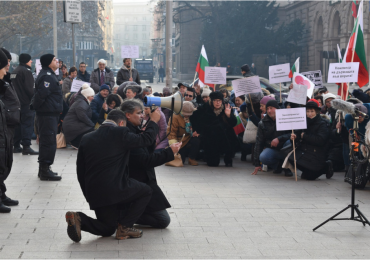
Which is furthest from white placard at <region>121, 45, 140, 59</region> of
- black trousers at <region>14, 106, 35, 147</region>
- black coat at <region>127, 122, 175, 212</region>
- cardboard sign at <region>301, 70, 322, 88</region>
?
black coat at <region>127, 122, 175, 212</region>

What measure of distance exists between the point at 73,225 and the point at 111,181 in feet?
1.78

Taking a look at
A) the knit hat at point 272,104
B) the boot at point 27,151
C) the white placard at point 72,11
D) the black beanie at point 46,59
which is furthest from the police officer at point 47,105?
the white placard at point 72,11

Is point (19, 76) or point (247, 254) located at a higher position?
point (19, 76)

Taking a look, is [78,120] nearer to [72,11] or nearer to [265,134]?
[265,134]

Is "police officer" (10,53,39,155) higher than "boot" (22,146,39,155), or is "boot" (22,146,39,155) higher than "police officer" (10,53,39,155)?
"police officer" (10,53,39,155)

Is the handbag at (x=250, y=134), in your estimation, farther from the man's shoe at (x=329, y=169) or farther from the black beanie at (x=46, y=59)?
the black beanie at (x=46, y=59)

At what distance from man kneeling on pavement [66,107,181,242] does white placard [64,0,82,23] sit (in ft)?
41.1

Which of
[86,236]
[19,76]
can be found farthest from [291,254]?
[19,76]

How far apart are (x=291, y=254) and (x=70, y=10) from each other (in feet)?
46.0

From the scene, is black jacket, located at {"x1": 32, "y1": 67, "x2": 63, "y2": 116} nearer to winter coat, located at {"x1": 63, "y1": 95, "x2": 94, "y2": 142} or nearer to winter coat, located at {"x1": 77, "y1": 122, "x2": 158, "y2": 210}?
winter coat, located at {"x1": 63, "y1": 95, "x2": 94, "y2": 142}

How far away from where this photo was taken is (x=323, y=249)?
5.11 m

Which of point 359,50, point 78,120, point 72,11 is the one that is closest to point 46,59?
point 78,120

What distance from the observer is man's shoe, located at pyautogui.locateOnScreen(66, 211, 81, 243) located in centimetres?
512

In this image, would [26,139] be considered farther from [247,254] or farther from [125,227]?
[247,254]
